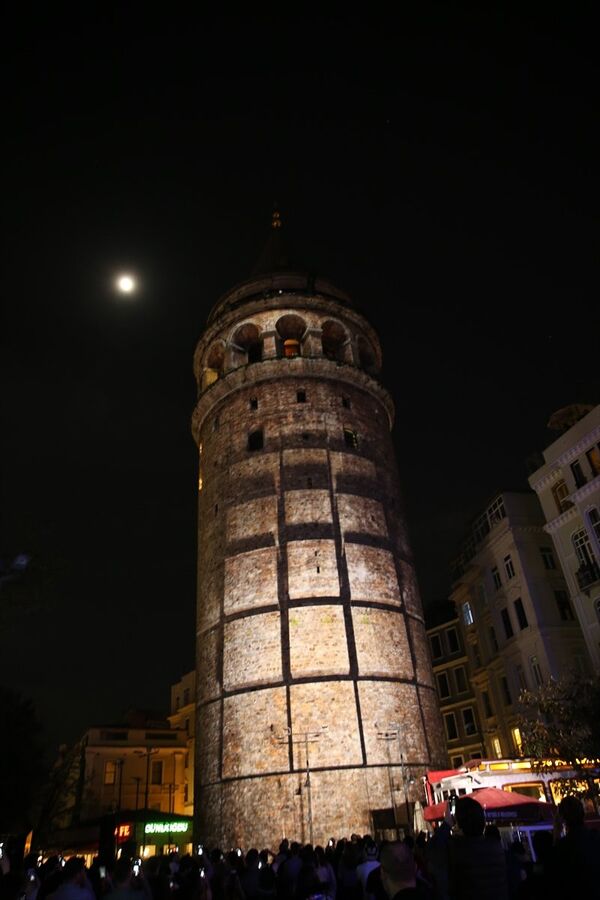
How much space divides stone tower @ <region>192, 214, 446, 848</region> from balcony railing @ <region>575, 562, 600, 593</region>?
5.96m

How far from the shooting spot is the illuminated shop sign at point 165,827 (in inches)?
848

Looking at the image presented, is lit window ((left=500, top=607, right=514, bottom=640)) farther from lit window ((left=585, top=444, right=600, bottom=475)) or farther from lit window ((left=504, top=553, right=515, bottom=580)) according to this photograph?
lit window ((left=585, top=444, right=600, bottom=475))

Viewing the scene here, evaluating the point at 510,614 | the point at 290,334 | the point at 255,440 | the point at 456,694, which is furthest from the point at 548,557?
the point at 290,334

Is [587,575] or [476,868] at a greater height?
[587,575]

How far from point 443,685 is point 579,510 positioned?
18127 mm

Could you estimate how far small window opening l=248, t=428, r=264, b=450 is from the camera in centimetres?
2562

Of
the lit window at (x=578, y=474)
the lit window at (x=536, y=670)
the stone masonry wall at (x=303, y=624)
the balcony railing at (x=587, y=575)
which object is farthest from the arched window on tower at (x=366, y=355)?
the lit window at (x=536, y=670)

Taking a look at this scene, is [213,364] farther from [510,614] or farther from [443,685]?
[443,685]

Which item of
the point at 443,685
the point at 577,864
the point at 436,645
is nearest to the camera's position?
the point at 577,864

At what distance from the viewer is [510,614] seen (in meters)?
28.5

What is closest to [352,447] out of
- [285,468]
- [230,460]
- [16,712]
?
[285,468]

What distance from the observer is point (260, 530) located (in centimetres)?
2330

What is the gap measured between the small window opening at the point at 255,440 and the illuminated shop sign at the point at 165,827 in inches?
546

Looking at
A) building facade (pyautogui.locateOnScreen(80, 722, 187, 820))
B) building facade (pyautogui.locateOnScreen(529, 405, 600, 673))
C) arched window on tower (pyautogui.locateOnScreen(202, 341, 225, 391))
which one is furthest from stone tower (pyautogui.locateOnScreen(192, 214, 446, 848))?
building facade (pyautogui.locateOnScreen(80, 722, 187, 820))
